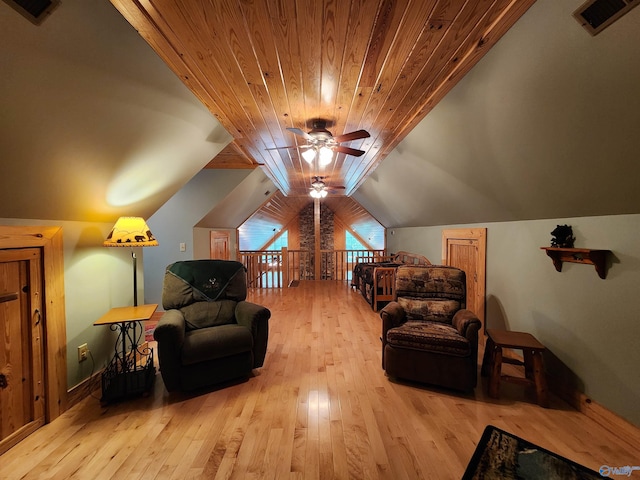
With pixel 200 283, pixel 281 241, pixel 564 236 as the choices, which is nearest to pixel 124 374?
pixel 200 283

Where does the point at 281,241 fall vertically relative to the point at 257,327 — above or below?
above

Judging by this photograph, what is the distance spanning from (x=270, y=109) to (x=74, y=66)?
1272 mm

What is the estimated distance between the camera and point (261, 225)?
874cm

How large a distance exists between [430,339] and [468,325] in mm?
341

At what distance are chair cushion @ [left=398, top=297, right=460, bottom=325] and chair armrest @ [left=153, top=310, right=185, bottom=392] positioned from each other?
6.92 feet

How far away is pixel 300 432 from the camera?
1868 millimetres

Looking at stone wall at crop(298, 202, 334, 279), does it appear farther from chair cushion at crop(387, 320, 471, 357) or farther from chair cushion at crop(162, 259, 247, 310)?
chair cushion at crop(387, 320, 471, 357)

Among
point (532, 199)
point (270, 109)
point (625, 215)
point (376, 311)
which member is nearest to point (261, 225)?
point (376, 311)

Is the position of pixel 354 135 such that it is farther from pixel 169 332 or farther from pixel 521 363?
pixel 521 363

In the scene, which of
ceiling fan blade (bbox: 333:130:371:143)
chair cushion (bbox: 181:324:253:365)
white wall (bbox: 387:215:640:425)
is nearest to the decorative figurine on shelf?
white wall (bbox: 387:215:640:425)

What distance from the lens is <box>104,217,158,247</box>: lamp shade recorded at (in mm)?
2207

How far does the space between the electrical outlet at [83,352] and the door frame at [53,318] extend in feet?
0.50

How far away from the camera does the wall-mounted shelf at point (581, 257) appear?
1.88 meters

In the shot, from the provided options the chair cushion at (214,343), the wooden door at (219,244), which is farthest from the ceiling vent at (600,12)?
the wooden door at (219,244)
